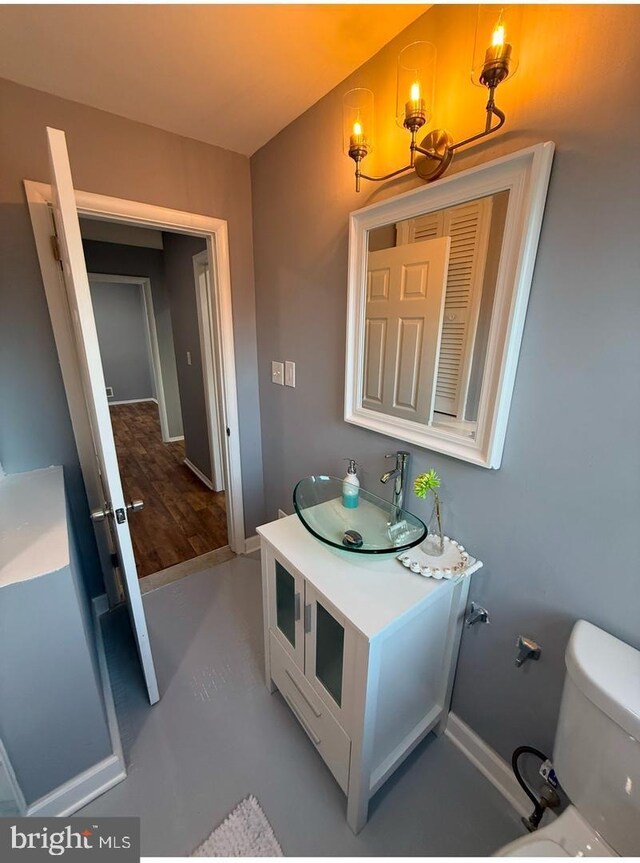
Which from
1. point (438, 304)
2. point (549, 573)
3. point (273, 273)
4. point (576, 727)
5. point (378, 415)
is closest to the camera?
point (576, 727)

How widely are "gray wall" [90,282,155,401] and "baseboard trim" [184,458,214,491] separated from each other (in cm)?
345

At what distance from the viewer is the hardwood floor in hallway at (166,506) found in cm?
236

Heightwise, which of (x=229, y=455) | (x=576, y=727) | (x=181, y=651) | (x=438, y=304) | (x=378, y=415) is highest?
(x=438, y=304)

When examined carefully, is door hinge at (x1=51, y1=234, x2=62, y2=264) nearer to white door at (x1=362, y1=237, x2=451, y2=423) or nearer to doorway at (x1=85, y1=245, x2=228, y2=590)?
doorway at (x1=85, y1=245, x2=228, y2=590)

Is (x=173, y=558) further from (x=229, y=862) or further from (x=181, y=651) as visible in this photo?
(x=229, y=862)

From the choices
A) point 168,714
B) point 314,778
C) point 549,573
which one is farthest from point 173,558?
point 549,573

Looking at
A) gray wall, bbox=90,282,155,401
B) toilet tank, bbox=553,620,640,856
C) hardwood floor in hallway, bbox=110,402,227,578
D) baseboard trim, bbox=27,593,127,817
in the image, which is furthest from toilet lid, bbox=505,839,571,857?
Answer: gray wall, bbox=90,282,155,401

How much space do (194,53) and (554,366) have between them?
1.49 meters

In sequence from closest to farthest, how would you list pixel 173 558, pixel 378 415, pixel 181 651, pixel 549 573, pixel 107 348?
1. pixel 549 573
2. pixel 378 415
3. pixel 181 651
4. pixel 173 558
5. pixel 107 348

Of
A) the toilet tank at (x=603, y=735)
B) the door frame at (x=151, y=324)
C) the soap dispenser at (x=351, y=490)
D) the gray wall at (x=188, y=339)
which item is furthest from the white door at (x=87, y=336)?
the door frame at (x=151, y=324)

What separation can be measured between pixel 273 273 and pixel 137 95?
810mm

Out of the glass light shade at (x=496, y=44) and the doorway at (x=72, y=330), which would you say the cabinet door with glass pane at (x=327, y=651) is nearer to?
the doorway at (x=72, y=330)

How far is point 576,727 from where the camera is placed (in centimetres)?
77

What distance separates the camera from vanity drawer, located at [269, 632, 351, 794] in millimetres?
1018
